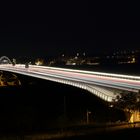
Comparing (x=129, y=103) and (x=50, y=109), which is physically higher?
(x=129, y=103)

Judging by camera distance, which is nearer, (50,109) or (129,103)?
(129,103)

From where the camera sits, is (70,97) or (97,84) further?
(70,97)

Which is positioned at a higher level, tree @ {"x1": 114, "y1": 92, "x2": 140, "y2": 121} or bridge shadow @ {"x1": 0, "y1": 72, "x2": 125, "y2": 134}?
tree @ {"x1": 114, "y1": 92, "x2": 140, "y2": 121}

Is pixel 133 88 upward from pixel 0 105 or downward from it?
upward

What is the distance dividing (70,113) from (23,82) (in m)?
43.7

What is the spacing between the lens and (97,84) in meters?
44.8

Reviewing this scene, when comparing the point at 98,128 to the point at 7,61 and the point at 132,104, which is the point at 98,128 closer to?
the point at 132,104

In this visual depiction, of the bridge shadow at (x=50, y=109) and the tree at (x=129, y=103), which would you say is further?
the bridge shadow at (x=50, y=109)

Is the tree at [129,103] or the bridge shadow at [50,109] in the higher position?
the tree at [129,103]

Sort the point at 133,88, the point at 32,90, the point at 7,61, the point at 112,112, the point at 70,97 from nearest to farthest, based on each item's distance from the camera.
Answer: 1. the point at 112,112
2. the point at 133,88
3. the point at 70,97
4. the point at 32,90
5. the point at 7,61

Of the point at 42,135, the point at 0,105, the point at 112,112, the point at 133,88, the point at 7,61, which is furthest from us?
the point at 7,61

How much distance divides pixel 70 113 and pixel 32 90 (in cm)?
2791

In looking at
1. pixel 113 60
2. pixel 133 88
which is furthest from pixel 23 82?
pixel 113 60

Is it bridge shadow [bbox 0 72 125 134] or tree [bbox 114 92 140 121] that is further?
bridge shadow [bbox 0 72 125 134]
